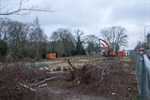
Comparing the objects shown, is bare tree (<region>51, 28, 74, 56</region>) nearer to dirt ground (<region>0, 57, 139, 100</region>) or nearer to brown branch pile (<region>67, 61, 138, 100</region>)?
dirt ground (<region>0, 57, 139, 100</region>)

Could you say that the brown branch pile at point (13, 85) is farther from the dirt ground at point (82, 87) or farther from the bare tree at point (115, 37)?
the bare tree at point (115, 37)

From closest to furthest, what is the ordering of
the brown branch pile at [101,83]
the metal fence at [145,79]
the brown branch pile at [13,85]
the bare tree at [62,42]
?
the metal fence at [145,79] < the brown branch pile at [13,85] < the brown branch pile at [101,83] < the bare tree at [62,42]

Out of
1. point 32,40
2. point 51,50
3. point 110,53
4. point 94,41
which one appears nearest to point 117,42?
point 94,41

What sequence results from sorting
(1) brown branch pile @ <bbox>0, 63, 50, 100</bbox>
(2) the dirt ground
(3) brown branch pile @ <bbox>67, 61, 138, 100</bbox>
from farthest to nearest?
1. (3) brown branch pile @ <bbox>67, 61, 138, 100</bbox>
2. (2) the dirt ground
3. (1) brown branch pile @ <bbox>0, 63, 50, 100</bbox>

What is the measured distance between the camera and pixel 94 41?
224ft

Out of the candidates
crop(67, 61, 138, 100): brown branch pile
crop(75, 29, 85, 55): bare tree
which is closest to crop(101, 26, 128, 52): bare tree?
crop(75, 29, 85, 55): bare tree

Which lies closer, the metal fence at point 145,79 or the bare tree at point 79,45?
the metal fence at point 145,79

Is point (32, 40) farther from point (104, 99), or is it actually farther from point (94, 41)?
point (104, 99)

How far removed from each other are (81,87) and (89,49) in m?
58.1

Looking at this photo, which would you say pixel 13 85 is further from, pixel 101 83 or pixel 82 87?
pixel 101 83

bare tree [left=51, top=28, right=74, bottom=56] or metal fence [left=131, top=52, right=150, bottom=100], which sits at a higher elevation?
bare tree [left=51, top=28, right=74, bottom=56]

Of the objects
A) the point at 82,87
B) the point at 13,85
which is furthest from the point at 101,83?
the point at 13,85

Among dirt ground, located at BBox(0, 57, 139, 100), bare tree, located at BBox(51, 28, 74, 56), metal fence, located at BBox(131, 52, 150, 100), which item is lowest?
dirt ground, located at BBox(0, 57, 139, 100)

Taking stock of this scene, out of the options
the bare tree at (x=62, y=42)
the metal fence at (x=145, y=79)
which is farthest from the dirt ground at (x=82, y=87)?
the bare tree at (x=62, y=42)
